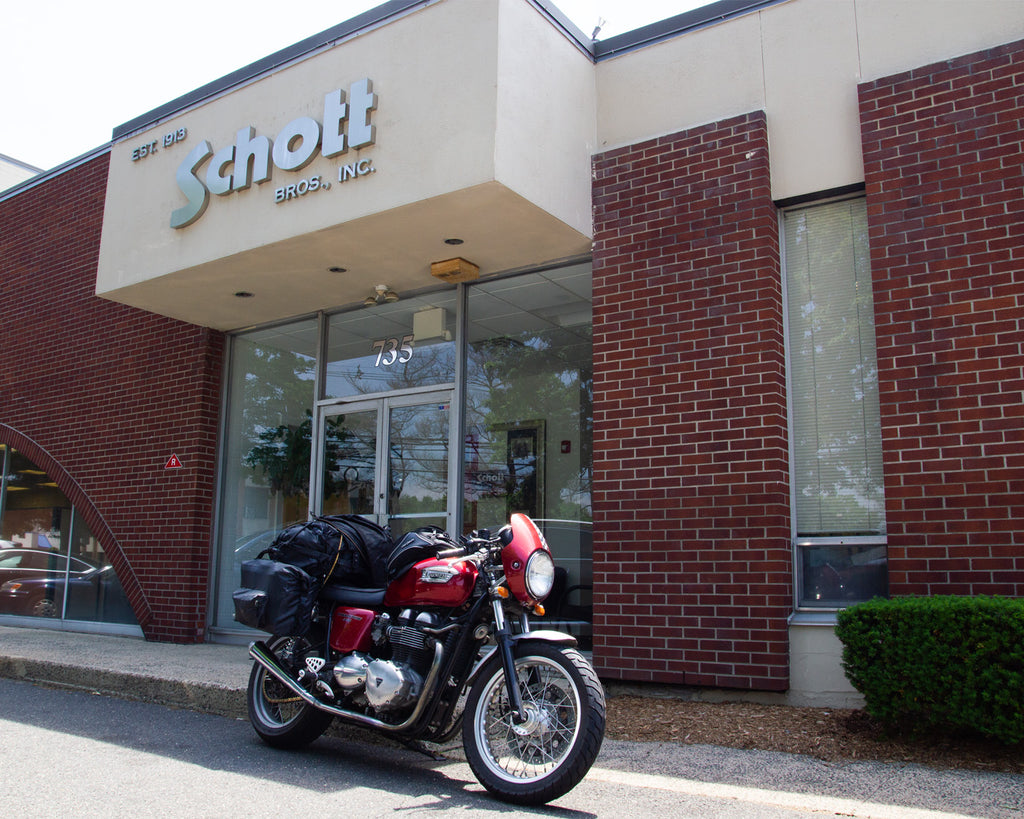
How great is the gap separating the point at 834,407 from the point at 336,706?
4072mm

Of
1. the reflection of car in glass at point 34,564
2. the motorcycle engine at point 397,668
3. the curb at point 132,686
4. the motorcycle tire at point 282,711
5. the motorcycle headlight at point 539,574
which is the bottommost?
the curb at point 132,686

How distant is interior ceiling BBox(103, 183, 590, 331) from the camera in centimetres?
698

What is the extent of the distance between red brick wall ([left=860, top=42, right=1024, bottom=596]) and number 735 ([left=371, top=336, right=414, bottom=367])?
452cm

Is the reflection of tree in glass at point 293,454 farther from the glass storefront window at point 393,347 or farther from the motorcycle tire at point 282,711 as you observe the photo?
the motorcycle tire at point 282,711

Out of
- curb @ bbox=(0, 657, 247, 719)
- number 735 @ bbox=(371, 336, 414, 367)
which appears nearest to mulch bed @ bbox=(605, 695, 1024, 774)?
curb @ bbox=(0, 657, 247, 719)

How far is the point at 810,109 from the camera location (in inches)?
267

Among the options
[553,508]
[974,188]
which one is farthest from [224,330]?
[974,188]

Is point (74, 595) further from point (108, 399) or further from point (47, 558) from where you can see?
point (108, 399)

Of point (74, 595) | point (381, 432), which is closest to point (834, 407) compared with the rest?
point (381, 432)

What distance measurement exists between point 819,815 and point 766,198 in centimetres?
447

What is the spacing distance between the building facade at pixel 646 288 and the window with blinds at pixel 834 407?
0.02m

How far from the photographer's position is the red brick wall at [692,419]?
6.29m

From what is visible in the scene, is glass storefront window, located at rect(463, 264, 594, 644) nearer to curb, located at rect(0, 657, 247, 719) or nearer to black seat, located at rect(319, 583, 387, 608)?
curb, located at rect(0, 657, 247, 719)

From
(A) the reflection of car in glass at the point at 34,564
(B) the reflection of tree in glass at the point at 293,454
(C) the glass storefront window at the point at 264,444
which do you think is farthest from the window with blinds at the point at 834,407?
(A) the reflection of car in glass at the point at 34,564
